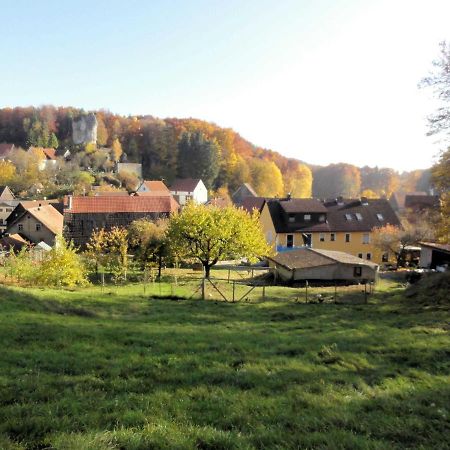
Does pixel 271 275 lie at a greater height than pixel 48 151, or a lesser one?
lesser

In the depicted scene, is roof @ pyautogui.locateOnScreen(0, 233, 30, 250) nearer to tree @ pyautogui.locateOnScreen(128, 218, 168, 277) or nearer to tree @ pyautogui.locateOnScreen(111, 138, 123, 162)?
tree @ pyautogui.locateOnScreen(128, 218, 168, 277)

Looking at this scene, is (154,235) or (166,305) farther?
(154,235)

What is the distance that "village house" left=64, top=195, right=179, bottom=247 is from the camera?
5225 centimetres

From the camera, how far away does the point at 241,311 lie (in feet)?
64.8

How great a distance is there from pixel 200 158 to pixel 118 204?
61036 mm

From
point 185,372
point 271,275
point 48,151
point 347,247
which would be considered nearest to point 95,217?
point 271,275

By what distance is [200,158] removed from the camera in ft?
372

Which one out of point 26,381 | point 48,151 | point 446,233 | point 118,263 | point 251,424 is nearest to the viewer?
point 251,424

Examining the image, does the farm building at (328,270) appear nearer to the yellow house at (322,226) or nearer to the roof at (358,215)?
the yellow house at (322,226)

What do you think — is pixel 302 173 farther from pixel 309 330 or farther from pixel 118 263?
pixel 309 330

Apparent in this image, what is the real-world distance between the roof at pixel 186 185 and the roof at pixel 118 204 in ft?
151

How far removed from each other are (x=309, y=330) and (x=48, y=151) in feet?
412

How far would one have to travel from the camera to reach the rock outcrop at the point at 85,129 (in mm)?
141375

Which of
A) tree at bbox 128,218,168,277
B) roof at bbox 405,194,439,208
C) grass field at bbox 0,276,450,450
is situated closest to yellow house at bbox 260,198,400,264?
tree at bbox 128,218,168,277
